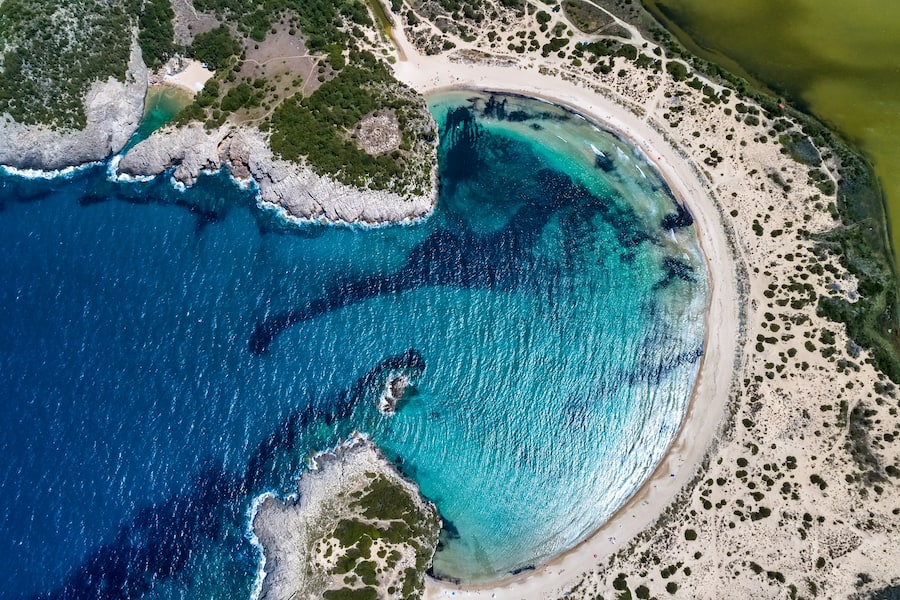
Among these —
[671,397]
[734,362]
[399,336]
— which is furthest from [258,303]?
[734,362]

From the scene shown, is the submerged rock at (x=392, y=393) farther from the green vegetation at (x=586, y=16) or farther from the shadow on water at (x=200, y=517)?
the green vegetation at (x=586, y=16)

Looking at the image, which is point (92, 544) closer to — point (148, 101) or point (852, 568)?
point (148, 101)

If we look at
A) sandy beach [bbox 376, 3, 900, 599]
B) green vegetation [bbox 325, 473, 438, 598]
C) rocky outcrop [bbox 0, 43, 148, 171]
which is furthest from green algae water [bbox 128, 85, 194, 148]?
green vegetation [bbox 325, 473, 438, 598]

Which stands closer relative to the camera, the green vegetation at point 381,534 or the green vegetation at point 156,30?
the green vegetation at point 381,534

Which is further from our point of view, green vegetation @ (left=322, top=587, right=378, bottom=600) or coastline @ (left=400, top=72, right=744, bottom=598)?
coastline @ (left=400, top=72, right=744, bottom=598)

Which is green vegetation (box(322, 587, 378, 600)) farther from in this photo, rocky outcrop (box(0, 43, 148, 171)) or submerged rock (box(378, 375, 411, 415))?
rocky outcrop (box(0, 43, 148, 171))

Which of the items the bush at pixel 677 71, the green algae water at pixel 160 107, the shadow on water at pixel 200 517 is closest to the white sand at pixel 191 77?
the green algae water at pixel 160 107

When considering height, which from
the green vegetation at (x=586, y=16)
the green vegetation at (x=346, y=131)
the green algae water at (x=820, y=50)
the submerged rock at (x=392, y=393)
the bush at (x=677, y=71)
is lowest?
the submerged rock at (x=392, y=393)
